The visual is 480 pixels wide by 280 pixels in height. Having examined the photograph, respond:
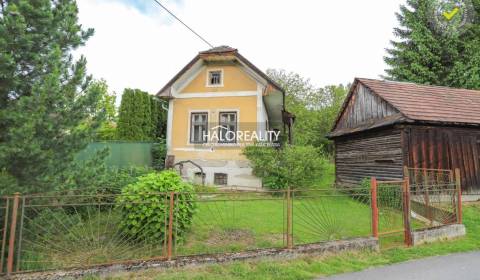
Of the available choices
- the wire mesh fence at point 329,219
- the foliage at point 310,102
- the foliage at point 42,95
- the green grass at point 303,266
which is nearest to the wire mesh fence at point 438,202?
the green grass at point 303,266

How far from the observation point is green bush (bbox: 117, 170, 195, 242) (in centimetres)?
478

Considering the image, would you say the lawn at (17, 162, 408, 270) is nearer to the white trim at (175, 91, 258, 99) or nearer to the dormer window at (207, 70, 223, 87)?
the white trim at (175, 91, 258, 99)

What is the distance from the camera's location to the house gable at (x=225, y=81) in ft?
39.4

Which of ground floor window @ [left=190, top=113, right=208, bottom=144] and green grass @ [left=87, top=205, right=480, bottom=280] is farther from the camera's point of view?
ground floor window @ [left=190, top=113, right=208, bottom=144]

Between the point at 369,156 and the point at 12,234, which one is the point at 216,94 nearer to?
the point at 369,156

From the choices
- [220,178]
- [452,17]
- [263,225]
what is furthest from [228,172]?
[452,17]

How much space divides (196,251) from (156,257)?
0.72 meters

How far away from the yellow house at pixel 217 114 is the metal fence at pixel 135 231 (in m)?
4.98

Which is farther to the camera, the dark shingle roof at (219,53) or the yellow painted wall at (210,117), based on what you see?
the yellow painted wall at (210,117)

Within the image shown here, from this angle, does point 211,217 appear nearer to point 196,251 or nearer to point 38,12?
point 196,251

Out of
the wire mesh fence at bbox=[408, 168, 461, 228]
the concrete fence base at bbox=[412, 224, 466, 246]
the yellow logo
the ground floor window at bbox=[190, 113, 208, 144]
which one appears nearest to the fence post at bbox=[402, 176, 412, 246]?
the concrete fence base at bbox=[412, 224, 466, 246]

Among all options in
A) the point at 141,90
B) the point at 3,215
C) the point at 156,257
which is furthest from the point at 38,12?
the point at 141,90

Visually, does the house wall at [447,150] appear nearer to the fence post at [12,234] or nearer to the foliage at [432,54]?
the fence post at [12,234]

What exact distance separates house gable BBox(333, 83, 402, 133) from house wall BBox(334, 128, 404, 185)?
52 cm
